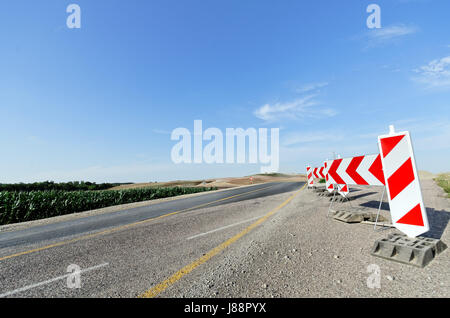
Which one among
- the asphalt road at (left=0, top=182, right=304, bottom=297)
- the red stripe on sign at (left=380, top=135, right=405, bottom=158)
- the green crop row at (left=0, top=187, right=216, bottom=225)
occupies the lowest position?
the green crop row at (left=0, top=187, right=216, bottom=225)

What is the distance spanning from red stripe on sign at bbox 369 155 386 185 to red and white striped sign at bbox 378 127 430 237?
1.04m

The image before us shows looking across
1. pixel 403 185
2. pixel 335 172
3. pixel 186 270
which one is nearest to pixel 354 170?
pixel 335 172

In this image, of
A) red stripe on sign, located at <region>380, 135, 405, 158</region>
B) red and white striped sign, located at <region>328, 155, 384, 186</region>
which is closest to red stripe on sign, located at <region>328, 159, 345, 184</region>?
red and white striped sign, located at <region>328, 155, 384, 186</region>

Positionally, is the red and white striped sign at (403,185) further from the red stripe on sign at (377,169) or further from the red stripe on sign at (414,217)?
the red stripe on sign at (377,169)

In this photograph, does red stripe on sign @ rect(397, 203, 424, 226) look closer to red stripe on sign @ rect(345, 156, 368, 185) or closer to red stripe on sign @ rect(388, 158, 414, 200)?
red stripe on sign @ rect(388, 158, 414, 200)

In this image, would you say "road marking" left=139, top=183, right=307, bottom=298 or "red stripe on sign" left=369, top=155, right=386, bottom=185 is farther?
"red stripe on sign" left=369, top=155, right=386, bottom=185

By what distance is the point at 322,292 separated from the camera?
2141 millimetres

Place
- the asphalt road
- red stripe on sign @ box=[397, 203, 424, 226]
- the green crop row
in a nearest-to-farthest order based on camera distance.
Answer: the asphalt road
red stripe on sign @ box=[397, 203, 424, 226]
the green crop row

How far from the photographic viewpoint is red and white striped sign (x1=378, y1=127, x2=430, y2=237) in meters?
3.29

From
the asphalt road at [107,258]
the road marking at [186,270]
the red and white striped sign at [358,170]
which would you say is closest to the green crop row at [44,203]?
the asphalt road at [107,258]

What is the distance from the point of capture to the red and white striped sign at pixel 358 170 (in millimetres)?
4832

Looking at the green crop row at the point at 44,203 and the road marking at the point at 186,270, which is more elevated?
the road marking at the point at 186,270

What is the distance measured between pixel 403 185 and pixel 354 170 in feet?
7.12
